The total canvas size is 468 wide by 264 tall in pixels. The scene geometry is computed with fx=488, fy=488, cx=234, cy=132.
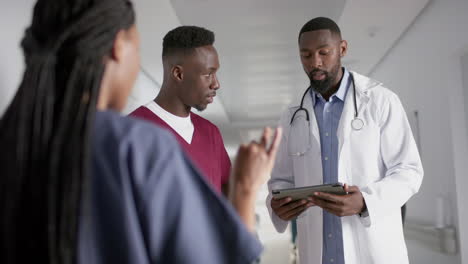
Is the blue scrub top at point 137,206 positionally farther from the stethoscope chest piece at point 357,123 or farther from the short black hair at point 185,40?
the stethoscope chest piece at point 357,123

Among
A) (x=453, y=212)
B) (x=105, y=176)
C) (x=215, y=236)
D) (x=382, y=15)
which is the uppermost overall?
(x=382, y=15)

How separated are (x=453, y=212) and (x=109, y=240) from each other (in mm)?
3545

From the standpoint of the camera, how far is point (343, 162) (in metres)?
1.87

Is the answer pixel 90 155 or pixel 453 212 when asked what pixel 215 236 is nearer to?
pixel 90 155

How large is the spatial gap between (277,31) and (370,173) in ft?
10.8

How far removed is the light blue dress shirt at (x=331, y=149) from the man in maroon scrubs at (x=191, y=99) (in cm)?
40

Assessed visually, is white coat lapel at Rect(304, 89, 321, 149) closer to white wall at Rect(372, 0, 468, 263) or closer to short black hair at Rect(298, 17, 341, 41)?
short black hair at Rect(298, 17, 341, 41)

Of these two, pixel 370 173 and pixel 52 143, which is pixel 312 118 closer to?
pixel 370 173

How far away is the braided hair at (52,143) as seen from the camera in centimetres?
69

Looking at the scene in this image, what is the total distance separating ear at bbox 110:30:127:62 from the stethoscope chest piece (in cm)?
128

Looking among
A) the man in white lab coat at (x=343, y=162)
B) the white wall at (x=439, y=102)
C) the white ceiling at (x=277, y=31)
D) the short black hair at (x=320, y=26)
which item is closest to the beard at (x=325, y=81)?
the man in white lab coat at (x=343, y=162)

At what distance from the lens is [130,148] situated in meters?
0.73

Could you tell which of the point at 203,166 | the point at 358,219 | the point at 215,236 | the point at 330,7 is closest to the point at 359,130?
the point at 358,219

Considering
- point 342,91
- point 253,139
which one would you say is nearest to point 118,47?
point 253,139
